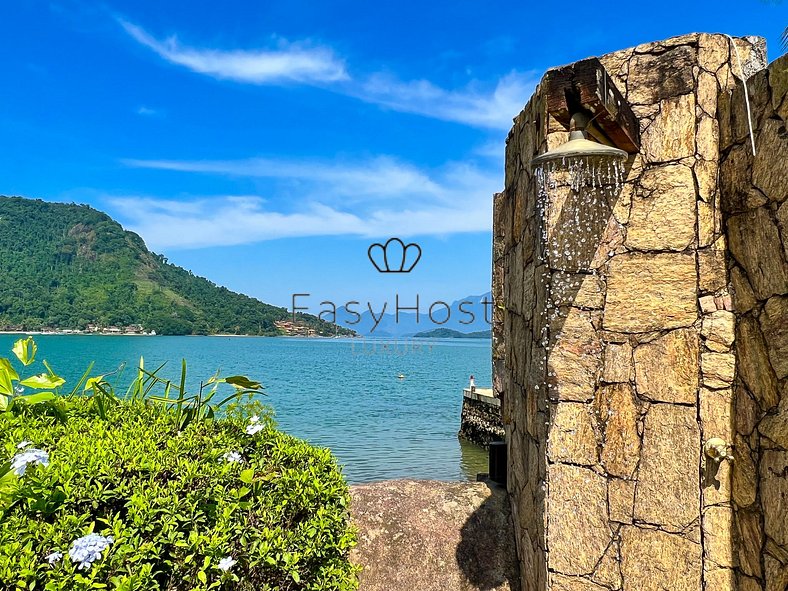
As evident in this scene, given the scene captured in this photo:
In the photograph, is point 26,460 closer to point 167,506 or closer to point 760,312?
point 167,506

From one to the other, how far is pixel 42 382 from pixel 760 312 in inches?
183

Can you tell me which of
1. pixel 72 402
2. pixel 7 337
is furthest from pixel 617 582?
pixel 7 337

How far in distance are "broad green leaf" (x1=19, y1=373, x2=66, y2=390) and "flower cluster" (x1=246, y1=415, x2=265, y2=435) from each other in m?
1.35

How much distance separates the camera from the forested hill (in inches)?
3620

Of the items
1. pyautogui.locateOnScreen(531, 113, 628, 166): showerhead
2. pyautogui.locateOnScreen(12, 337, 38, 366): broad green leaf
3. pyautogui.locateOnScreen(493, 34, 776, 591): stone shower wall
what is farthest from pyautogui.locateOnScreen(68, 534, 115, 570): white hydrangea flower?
pyautogui.locateOnScreen(531, 113, 628, 166): showerhead

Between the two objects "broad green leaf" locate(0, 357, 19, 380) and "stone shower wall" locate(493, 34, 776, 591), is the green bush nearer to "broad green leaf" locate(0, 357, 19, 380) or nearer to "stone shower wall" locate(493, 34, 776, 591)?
"broad green leaf" locate(0, 357, 19, 380)

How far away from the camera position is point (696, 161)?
3.49m

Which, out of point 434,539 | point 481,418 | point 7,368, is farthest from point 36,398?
point 481,418

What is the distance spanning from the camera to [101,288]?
99438 mm

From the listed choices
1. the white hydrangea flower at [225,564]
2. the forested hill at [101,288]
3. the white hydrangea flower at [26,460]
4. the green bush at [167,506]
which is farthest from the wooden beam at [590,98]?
the forested hill at [101,288]

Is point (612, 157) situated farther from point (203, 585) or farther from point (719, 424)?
point (203, 585)

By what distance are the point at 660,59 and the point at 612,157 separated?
1.14 m

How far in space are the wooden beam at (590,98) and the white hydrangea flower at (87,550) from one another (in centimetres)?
304

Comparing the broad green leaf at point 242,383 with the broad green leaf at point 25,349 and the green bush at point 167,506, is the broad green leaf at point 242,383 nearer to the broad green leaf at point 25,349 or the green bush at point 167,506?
the green bush at point 167,506
